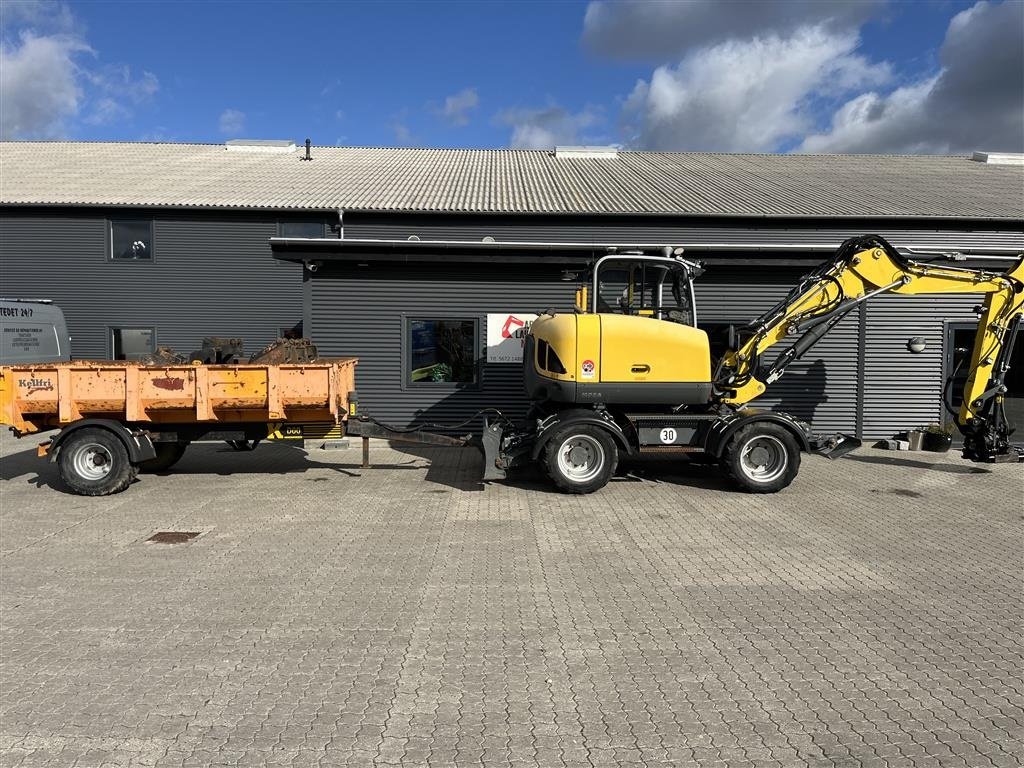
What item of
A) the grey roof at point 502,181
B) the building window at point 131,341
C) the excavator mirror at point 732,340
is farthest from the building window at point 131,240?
the excavator mirror at point 732,340

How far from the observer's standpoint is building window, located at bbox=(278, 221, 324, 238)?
17.6 meters

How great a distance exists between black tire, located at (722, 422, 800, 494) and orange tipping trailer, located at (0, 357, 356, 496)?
17.2 feet

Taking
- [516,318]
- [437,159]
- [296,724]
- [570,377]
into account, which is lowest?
[296,724]

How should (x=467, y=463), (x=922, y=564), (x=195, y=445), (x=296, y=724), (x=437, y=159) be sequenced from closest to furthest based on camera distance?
1. (x=296, y=724)
2. (x=922, y=564)
3. (x=467, y=463)
4. (x=195, y=445)
5. (x=437, y=159)

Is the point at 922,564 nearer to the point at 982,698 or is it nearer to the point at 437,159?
the point at 982,698

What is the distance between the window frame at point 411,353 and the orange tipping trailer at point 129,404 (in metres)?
3.74

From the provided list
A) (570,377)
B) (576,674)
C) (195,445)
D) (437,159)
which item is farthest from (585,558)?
(437,159)

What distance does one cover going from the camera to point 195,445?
1176cm

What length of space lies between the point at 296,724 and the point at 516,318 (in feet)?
31.2

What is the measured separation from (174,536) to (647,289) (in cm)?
648

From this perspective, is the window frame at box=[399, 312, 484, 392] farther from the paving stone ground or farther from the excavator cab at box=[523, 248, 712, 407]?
the paving stone ground

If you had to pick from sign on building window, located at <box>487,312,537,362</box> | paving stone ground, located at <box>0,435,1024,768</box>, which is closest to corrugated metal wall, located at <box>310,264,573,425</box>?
sign on building window, located at <box>487,312,537,362</box>

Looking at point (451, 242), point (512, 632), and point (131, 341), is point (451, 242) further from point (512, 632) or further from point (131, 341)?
point (131, 341)

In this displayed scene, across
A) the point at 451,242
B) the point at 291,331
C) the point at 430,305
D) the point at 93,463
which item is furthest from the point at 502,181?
the point at 93,463
